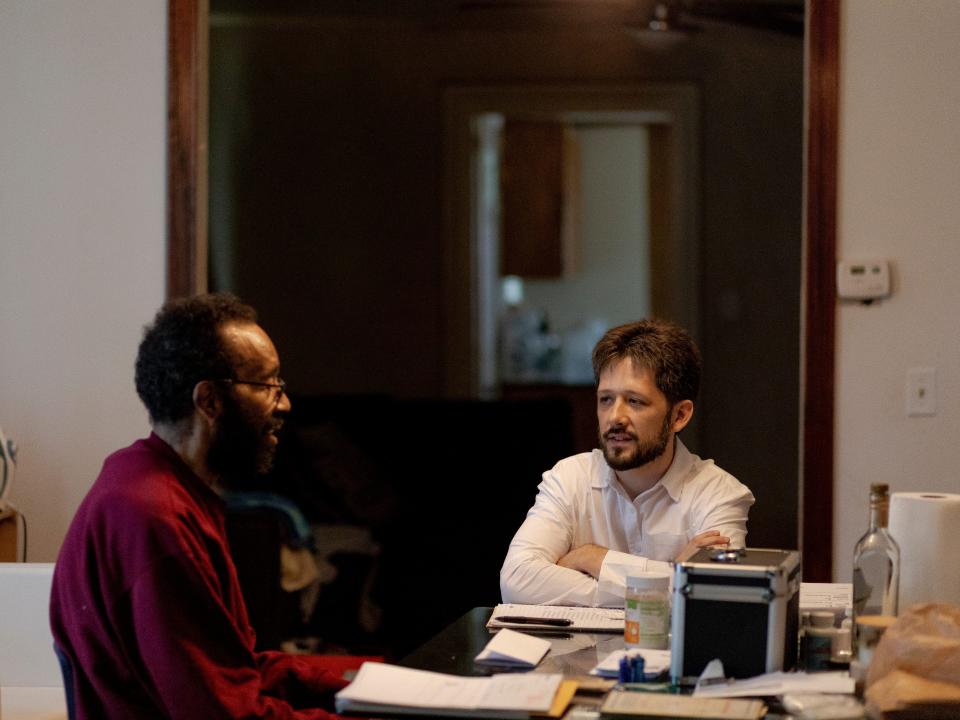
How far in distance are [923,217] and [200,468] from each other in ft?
6.65

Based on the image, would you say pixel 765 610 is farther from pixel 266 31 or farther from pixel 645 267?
pixel 645 267

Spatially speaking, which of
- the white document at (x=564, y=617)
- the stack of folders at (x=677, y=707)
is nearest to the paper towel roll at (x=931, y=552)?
the stack of folders at (x=677, y=707)

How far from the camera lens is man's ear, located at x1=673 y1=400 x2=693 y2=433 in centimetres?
274

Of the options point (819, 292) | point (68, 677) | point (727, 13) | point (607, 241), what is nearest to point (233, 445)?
point (68, 677)

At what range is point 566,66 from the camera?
22.3 ft

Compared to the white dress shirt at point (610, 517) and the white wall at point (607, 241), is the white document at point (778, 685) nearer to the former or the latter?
the white dress shirt at point (610, 517)

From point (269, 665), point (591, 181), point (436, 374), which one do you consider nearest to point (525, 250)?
point (591, 181)

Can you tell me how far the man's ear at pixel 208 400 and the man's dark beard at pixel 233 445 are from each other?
0.04ft

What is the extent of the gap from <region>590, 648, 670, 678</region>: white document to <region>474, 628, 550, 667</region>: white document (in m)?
0.10

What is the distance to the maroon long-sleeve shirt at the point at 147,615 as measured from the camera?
6.06 ft

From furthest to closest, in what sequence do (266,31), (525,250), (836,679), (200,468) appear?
(525,250), (266,31), (200,468), (836,679)

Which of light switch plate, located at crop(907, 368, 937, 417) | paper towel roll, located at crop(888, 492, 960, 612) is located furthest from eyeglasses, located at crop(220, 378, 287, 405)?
light switch plate, located at crop(907, 368, 937, 417)

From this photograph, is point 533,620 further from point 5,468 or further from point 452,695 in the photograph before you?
point 5,468

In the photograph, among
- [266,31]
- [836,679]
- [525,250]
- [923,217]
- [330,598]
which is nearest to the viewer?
[836,679]
